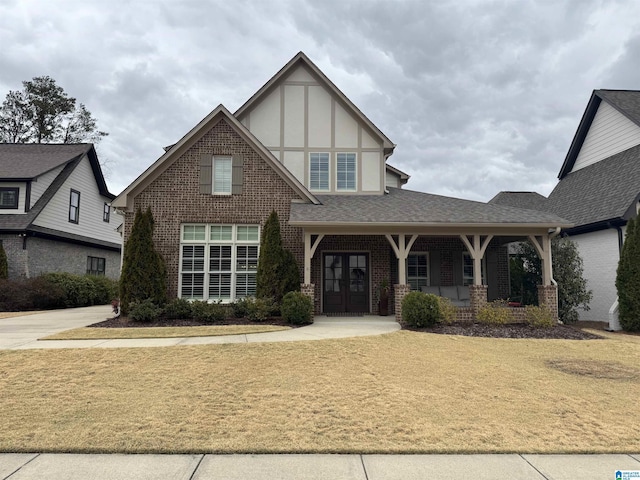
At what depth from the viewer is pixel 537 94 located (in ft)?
75.3

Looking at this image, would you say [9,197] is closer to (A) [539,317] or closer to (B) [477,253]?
(B) [477,253]

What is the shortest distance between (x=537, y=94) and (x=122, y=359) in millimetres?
24512

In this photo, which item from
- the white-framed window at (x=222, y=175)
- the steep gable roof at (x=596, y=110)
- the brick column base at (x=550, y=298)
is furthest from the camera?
the steep gable roof at (x=596, y=110)

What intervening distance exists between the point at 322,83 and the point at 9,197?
1587cm

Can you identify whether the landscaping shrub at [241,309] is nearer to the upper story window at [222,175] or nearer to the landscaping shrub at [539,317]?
the upper story window at [222,175]

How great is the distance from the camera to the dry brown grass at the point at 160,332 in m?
9.62

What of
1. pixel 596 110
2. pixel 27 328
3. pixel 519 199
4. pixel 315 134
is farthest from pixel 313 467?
pixel 519 199

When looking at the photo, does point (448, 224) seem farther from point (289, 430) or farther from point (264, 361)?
point (289, 430)

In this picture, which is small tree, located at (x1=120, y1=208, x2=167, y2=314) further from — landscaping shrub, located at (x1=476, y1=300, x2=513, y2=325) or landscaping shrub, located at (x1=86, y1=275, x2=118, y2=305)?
landscaping shrub, located at (x1=476, y1=300, x2=513, y2=325)

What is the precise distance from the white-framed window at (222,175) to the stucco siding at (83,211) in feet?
34.9

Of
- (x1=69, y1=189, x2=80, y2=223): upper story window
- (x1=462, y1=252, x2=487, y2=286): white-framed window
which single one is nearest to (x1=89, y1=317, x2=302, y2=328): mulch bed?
(x1=462, y1=252, x2=487, y2=286): white-framed window

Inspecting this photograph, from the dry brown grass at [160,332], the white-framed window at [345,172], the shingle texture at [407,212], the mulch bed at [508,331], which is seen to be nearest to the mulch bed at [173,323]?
the dry brown grass at [160,332]

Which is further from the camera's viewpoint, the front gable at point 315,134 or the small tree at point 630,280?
the front gable at point 315,134

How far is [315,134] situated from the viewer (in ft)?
52.5
